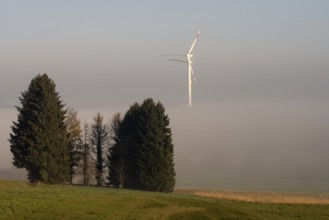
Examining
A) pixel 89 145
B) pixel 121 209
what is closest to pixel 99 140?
pixel 89 145

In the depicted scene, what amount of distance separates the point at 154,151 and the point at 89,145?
13413 millimetres

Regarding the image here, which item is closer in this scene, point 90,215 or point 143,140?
point 90,215

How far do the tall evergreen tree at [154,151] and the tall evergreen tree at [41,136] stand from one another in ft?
37.9

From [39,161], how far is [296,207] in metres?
40.1

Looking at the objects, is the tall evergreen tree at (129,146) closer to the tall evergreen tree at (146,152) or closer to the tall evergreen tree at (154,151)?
the tall evergreen tree at (146,152)

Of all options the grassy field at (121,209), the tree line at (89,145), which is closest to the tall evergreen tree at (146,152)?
the tree line at (89,145)

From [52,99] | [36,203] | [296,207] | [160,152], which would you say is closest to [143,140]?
[160,152]

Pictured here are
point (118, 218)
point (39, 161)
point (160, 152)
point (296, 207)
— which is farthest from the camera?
point (160, 152)

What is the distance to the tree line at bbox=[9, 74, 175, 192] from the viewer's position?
85.1 meters

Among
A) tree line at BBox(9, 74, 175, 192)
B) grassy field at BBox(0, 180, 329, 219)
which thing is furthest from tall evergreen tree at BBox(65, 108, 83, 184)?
grassy field at BBox(0, 180, 329, 219)

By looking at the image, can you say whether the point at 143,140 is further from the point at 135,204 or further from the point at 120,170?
the point at 135,204

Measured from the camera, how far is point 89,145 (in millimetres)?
101625

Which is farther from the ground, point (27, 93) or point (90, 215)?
point (27, 93)

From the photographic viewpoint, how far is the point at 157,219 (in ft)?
142
